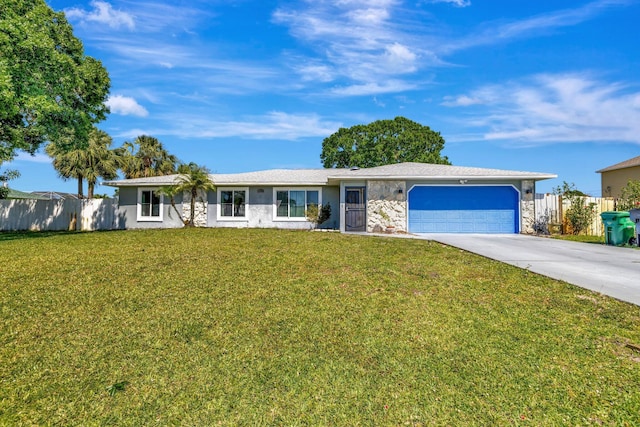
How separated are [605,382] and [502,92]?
1732 centimetres

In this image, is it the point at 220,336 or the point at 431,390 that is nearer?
the point at 431,390

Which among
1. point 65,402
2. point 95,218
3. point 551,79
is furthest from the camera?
point 95,218

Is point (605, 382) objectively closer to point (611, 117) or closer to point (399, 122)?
point (611, 117)

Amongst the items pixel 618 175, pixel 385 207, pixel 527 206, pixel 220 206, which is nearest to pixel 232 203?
pixel 220 206

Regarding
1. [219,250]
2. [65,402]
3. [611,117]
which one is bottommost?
[65,402]

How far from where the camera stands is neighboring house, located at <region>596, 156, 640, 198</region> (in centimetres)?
2368

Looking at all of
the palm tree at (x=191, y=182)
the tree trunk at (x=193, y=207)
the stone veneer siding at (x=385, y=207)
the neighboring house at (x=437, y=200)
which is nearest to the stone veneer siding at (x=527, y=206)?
the neighboring house at (x=437, y=200)

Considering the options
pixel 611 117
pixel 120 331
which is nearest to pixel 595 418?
pixel 120 331

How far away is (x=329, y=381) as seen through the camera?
11.1 feet

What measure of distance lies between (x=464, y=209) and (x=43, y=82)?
19.6 metres

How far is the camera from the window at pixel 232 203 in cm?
1819

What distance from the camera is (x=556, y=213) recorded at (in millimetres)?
15867

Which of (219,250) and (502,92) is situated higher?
(502,92)

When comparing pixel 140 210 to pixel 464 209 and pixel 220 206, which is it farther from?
pixel 464 209
